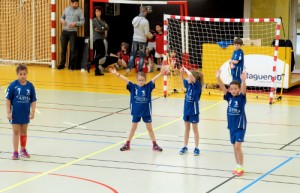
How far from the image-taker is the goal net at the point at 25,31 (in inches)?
1093

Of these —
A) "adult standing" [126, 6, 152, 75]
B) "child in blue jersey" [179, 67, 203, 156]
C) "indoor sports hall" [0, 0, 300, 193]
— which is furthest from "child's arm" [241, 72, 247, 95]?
"adult standing" [126, 6, 152, 75]

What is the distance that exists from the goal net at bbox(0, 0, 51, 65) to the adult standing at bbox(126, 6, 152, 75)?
3885 mm

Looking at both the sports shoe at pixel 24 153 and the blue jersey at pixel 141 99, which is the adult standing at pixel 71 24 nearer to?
A: the blue jersey at pixel 141 99

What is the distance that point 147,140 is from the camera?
15.2 metres

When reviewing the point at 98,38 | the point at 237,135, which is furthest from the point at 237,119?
the point at 98,38

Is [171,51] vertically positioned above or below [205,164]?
above

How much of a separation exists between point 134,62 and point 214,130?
10.8m

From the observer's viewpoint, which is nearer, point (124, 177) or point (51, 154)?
point (124, 177)

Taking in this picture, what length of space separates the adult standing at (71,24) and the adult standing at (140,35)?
2265 mm

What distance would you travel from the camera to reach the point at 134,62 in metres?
26.8

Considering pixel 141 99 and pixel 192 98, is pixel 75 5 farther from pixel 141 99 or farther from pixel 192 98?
pixel 192 98

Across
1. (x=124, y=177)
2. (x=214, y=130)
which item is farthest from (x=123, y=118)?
(x=124, y=177)

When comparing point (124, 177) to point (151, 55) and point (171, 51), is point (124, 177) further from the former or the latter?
point (151, 55)

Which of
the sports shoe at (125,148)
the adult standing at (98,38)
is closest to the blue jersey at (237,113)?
the sports shoe at (125,148)
